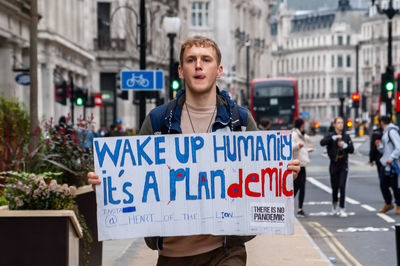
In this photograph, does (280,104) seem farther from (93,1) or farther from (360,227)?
(360,227)

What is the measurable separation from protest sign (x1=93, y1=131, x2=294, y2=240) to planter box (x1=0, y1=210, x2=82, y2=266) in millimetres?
1913

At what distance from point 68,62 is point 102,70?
14.6 m

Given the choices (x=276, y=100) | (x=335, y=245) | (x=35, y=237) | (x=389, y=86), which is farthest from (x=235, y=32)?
(x=35, y=237)

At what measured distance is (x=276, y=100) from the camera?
5628 centimetres

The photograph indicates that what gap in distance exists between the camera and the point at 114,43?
2388 inches

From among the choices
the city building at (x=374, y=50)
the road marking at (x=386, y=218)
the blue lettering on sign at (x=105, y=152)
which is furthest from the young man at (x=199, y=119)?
the city building at (x=374, y=50)

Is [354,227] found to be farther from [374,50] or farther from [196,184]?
[374,50]

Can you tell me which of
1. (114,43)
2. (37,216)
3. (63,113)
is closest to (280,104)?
(114,43)

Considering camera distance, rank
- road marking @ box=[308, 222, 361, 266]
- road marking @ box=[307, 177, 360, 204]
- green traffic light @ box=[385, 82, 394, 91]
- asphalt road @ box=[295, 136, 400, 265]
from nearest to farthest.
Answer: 1. road marking @ box=[308, 222, 361, 266]
2. asphalt road @ box=[295, 136, 400, 265]
3. road marking @ box=[307, 177, 360, 204]
4. green traffic light @ box=[385, 82, 394, 91]

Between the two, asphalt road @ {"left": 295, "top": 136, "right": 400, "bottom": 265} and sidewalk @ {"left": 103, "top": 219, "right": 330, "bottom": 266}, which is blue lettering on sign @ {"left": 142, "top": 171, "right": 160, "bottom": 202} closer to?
sidewalk @ {"left": 103, "top": 219, "right": 330, "bottom": 266}

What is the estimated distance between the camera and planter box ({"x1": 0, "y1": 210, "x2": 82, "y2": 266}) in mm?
7250

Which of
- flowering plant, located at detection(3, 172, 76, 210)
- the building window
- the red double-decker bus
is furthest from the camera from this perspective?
the building window

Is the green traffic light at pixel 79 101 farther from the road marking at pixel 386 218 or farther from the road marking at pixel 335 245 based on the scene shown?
the road marking at pixel 335 245

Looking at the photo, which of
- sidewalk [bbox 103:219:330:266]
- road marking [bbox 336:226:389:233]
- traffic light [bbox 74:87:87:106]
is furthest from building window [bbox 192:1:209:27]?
sidewalk [bbox 103:219:330:266]
